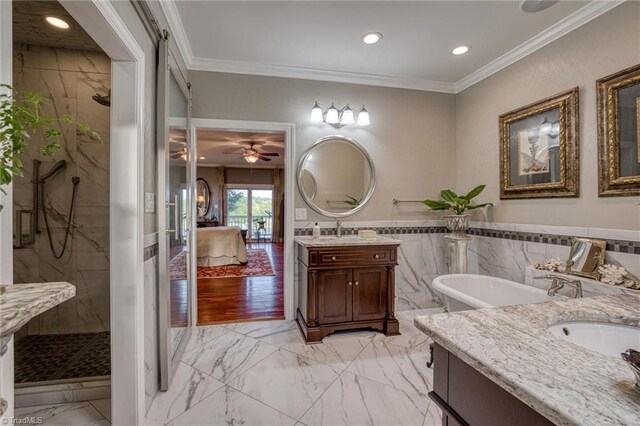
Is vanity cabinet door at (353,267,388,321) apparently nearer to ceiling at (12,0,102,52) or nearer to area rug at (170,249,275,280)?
area rug at (170,249,275,280)

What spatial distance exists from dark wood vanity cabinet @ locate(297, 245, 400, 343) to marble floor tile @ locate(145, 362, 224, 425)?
3.00ft

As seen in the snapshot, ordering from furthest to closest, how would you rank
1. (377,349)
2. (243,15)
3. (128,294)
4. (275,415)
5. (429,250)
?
(429,250), (377,349), (243,15), (275,415), (128,294)

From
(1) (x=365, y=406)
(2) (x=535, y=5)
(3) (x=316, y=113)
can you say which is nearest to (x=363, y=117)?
(3) (x=316, y=113)

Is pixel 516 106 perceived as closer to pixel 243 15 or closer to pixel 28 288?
pixel 243 15

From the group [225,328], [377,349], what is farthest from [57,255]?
[377,349]

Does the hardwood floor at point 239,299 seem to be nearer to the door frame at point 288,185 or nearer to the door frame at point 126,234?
the door frame at point 288,185

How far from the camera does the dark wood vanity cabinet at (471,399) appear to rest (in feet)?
2.11

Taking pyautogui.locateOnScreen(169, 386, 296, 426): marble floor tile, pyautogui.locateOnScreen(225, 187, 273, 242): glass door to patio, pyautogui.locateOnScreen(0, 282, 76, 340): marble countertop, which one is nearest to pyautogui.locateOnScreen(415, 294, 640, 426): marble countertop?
pyautogui.locateOnScreen(0, 282, 76, 340): marble countertop

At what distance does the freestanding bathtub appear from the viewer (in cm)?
223

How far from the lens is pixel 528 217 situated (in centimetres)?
270

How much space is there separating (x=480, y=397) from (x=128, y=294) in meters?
1.60

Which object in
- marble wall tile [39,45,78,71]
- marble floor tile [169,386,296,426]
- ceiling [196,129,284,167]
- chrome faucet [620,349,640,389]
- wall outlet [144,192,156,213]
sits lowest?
marble floor tile [169,386,296,426]

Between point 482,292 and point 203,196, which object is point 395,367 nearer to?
point 482,292

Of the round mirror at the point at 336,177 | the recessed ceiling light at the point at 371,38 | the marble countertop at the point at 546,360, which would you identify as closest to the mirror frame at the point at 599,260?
the marble countertop at the point at 546,360
